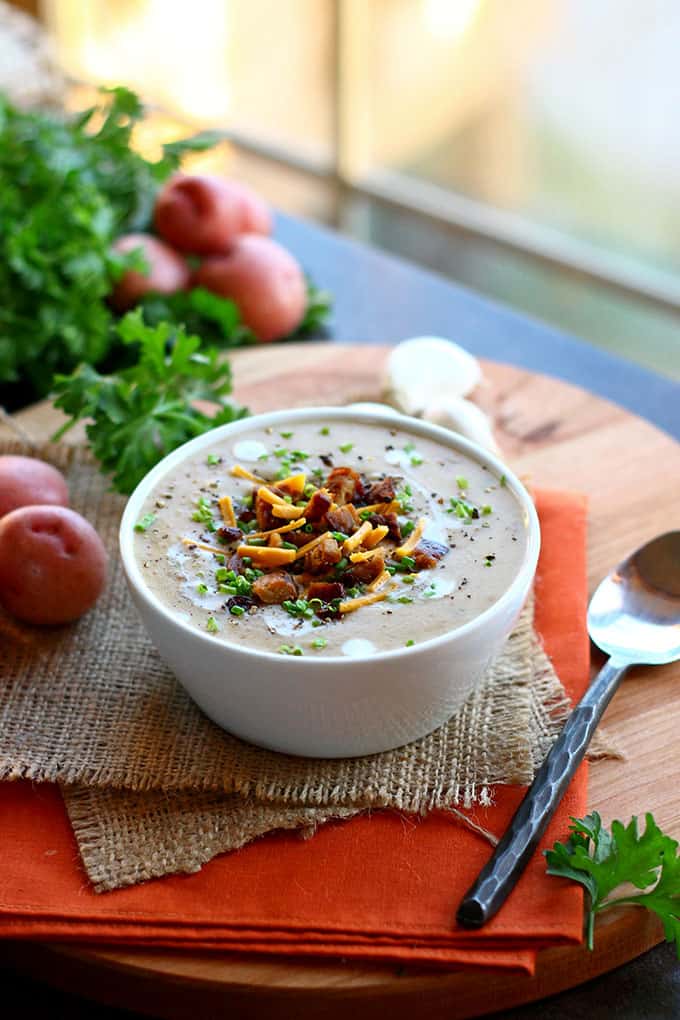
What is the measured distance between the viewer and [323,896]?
45.9 inches

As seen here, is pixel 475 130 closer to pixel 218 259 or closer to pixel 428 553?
pixel 218 259

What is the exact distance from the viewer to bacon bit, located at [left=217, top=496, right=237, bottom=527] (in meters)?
1.41

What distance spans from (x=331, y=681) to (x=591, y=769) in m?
0.33

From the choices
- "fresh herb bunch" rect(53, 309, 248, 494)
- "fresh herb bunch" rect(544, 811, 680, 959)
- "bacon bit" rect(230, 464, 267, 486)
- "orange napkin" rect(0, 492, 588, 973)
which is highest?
"bacon bit" rect(230, 464, 267, 486)

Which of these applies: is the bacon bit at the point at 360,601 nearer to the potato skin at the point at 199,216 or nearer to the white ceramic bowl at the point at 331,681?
the white ceramic bowl at the point at 331,681

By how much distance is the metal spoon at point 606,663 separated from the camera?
1.15 m

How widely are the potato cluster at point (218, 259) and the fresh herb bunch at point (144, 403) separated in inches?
17.7

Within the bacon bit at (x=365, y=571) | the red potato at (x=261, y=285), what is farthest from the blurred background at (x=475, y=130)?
the bacon bit at (x=365, y=571)

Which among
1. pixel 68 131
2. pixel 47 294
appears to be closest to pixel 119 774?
pixel 47 294

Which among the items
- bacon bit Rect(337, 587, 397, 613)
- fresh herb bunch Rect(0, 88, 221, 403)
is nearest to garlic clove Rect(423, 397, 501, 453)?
bacon bit Rect(337, 587, 397, 613)

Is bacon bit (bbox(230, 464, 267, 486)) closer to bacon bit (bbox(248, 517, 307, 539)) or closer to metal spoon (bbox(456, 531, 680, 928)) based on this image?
bacon bit (bbox(248, 517, 307, 539))

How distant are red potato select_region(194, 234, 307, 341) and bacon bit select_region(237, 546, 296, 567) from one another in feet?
3.25

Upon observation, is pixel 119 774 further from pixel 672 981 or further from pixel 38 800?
pixel 672 981

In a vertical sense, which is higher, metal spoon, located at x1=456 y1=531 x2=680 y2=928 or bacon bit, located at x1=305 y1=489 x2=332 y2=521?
bacon bit, located at x1=305 y1=489 x2=332 y2=521
